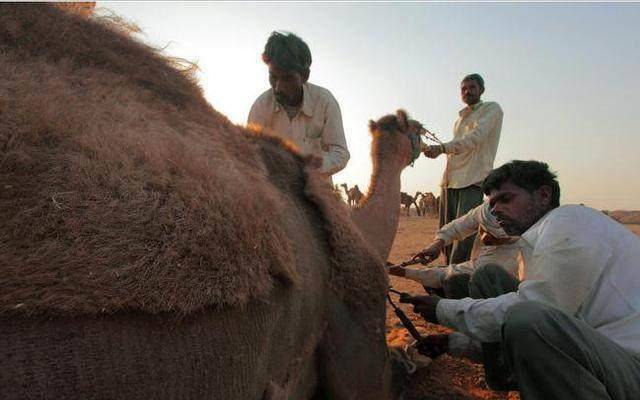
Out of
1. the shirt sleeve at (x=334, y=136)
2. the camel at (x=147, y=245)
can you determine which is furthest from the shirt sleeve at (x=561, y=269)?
the shirt sleeve at (x=334, y=136)

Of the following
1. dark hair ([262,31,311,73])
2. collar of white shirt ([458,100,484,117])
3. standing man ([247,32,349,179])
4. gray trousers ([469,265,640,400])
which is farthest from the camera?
collar of white shirt ([458,100,484,117])

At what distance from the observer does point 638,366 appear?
2645 millimetres

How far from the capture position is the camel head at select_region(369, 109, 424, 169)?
4875 millimetres

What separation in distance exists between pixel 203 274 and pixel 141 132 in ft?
2.37

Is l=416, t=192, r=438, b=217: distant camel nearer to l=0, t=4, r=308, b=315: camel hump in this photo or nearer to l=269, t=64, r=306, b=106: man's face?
l=269, t=64, r=306, b=106: man's face

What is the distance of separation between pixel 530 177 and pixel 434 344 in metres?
1.26

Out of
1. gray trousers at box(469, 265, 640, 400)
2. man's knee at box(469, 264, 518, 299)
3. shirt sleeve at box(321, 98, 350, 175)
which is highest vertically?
shirt sleeve at box(321, 98, 350, 175)

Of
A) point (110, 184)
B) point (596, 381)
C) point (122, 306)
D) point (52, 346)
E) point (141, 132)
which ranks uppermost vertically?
point (141, 132)

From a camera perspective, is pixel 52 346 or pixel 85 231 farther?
pixel 85 231

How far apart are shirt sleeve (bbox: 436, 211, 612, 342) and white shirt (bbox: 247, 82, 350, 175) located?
2.30 m

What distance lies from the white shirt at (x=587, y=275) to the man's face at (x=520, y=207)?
1.14ft

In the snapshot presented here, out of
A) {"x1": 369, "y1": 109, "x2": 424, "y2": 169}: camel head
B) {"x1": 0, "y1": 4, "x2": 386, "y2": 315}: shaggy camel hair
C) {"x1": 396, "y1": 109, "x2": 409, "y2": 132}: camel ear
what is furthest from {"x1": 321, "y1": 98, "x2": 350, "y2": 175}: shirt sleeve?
{"x1": 0, "y1": 4, "x2": 386, "y2": 315}: shaggy camel hair

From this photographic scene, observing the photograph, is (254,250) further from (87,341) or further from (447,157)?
(447,157)

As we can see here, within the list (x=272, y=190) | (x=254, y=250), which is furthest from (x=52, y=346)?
(x=272, y=190)
